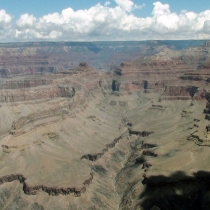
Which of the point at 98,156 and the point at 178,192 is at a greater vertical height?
the point at 178,192

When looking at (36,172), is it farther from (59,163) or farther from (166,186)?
(166,186)

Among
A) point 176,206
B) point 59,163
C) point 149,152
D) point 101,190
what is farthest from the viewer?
point 149,152

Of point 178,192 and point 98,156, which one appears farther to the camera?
point 98,156

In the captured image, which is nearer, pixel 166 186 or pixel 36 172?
pixel 166 186

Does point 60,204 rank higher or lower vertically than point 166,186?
lower

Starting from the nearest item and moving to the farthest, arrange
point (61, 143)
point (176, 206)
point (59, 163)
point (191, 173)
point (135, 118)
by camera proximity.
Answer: point (176, 206) < point (191, 173) < point (59, 163) < point (61, 143) < point (135, 118)

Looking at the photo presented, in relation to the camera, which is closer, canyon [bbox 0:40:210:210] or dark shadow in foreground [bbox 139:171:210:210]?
dark shadow in foreground [bbox 139:171:210:210]

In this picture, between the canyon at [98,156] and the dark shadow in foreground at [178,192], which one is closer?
the dark shadow in foreground at [178,192]

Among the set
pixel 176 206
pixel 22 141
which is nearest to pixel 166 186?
pixel 176 206
